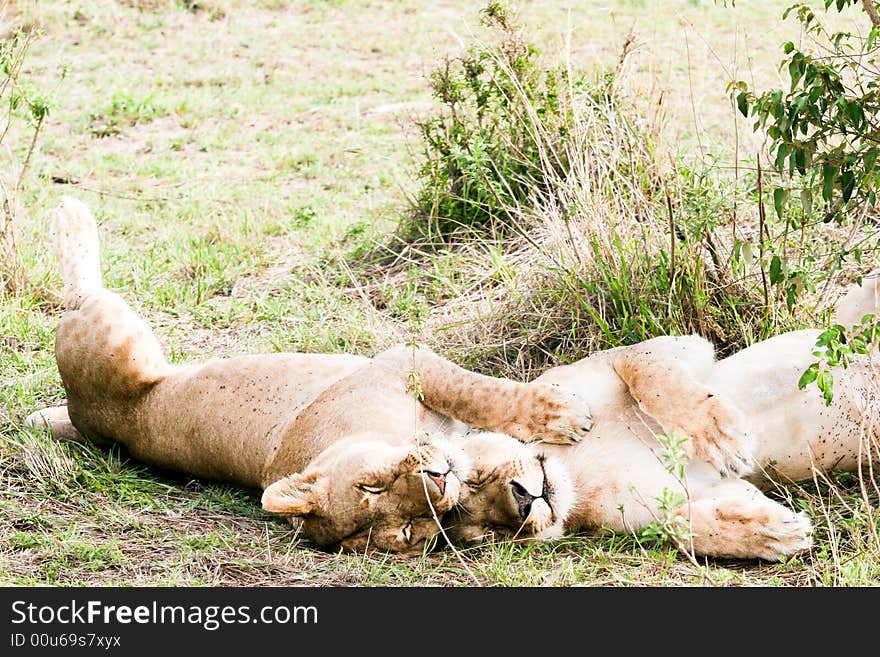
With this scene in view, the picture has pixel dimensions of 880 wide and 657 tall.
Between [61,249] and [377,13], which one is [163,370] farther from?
[377,13]

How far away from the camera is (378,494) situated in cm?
330

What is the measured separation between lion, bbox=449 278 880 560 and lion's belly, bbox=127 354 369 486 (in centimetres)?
95

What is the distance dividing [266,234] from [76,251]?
1.76 m

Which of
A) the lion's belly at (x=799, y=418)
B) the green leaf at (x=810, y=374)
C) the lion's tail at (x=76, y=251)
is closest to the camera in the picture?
the green leaf at (x=810, y=374)

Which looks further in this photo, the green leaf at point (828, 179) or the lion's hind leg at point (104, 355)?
the lion's hind leg at point (104, 355)

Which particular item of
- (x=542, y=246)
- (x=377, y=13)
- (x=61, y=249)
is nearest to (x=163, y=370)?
(x=61, y=249)

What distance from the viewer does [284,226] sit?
690 cm

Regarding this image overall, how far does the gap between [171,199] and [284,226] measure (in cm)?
111

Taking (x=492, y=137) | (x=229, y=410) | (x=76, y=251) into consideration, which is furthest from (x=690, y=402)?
(x=76, y=251)

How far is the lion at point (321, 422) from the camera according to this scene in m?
3.34

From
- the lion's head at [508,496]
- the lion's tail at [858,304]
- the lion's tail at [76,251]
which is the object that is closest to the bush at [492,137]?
the lion's tail at [76,251]

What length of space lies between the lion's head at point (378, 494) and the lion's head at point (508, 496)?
70mm

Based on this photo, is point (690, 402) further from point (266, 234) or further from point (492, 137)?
point (266, 234)

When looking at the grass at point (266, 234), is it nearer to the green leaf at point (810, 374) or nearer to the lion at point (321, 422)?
the lion at point (321, 422)
